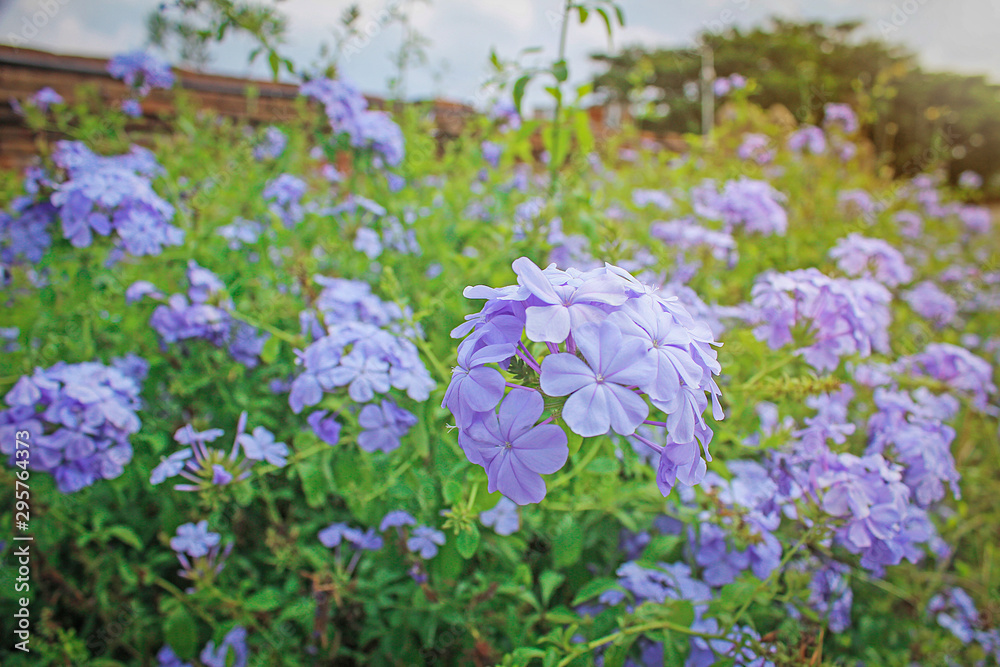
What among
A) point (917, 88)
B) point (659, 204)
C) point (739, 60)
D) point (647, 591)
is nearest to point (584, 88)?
point (659, 204)

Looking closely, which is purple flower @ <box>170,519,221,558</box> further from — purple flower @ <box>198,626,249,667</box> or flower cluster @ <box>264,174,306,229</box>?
flower cluster @ <box>264,174,306,229</box>

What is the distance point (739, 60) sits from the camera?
15766 mm

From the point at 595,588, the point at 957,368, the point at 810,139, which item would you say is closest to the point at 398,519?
the point at 595,588

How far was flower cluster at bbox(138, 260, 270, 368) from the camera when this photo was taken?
61.3 inches

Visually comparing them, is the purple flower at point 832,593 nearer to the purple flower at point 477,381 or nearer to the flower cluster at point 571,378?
the flower cluster at point 571,378

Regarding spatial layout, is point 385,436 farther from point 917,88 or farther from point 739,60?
point 917,88

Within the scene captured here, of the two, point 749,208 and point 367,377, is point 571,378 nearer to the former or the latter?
point 367,377

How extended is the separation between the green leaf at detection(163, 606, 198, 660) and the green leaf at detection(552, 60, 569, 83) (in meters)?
1.91

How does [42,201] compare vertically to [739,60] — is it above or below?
below

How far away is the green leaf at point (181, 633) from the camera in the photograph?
1.39m

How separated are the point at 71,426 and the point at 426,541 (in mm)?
913

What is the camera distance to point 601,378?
730mm

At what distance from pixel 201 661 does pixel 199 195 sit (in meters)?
1.56

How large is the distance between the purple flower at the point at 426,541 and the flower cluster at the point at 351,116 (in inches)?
55.6
